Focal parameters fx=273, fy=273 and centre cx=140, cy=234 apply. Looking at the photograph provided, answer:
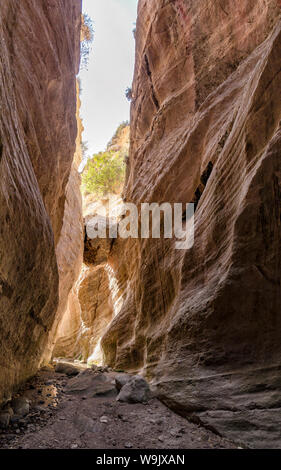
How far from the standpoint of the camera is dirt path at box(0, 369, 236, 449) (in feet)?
10.7

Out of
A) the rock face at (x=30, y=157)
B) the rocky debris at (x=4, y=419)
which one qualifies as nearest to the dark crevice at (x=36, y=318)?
the rock face at (x=30, y=157)

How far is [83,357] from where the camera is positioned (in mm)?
18828

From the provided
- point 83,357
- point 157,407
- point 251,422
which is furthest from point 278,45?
point 83,357

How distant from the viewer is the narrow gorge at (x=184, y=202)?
3.72 metres

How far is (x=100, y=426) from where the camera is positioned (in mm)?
3938

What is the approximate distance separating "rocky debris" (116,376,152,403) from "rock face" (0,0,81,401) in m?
2.01

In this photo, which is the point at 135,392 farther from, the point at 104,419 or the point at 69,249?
the point at 69,249

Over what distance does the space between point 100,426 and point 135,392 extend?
1.17 metres

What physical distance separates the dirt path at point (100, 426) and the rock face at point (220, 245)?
0.29m

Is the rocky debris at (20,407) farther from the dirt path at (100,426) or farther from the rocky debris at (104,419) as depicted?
the rocky debris at (104,419)

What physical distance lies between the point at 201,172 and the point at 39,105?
4.43 meters

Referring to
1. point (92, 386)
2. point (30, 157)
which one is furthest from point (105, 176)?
point (92, 386)

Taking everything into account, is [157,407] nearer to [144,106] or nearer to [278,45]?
[278,45]

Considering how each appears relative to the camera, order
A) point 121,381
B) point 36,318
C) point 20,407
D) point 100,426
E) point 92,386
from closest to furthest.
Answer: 1. point 100,426
2. point 20,407
3. point 121,381
4. point 92,386
5. point 36,318
